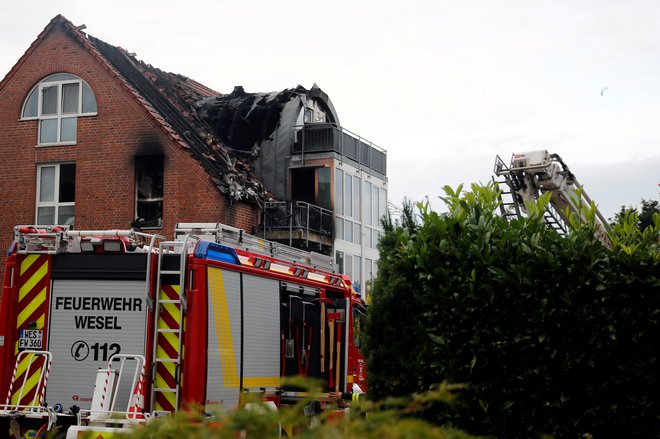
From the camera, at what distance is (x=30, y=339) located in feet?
34.8

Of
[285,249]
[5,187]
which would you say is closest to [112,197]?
[5,187]

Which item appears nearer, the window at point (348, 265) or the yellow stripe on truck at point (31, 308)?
the yellow stripe on truck at point (31, 308)

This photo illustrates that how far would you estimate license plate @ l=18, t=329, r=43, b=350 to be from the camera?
1056 centimetres

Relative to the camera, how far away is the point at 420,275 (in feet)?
25.8

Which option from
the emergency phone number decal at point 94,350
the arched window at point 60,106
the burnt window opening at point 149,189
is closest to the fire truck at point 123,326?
the emergency phone number decal at point 94,350

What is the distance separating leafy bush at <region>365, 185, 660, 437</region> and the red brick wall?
1679 centimetres

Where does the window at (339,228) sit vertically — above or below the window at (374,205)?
below

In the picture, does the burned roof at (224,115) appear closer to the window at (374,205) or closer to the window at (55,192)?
the window at (374,205)

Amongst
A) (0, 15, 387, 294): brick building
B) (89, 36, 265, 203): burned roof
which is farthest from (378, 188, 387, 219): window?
(89, 36, 265, 203): burned roof

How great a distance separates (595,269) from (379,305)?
72.8 inches

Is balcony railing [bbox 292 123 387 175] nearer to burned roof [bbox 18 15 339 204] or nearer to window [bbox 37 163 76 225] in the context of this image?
burned roof [bbox 18 15 339 204]

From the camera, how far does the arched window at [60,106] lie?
26.3 m

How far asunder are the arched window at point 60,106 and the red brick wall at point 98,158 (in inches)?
7.9

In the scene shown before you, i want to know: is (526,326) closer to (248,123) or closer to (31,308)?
(31,308)
